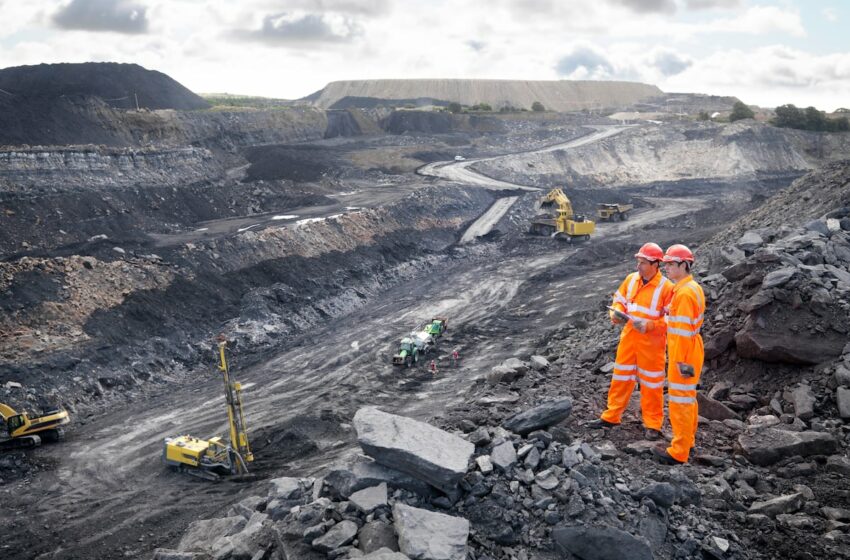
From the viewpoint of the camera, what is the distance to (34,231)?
2111cm

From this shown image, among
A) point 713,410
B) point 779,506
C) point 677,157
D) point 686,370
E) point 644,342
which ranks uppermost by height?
point 677,157

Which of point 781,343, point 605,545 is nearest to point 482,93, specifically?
point 781,343

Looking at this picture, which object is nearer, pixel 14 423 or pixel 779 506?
pixel 779 506

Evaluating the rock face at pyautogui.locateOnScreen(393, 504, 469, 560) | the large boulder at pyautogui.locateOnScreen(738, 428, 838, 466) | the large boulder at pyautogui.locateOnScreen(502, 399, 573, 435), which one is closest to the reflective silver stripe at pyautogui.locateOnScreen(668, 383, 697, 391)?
the large boulder at pyautogui.locateOnScreen(738, 428, 838, 466)

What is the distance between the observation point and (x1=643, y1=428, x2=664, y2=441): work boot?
6.82 meters

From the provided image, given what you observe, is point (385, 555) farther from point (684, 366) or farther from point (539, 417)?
point (684, 366)

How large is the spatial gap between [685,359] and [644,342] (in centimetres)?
61

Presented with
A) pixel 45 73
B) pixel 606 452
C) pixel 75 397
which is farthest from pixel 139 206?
pixel 45 73

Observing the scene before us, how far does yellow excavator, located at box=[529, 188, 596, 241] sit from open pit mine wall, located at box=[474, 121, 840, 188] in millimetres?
14427

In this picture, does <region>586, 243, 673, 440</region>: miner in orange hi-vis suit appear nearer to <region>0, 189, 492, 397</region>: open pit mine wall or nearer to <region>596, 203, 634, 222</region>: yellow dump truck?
<region>0, 189, 492, 397</region>: open pit mine wall

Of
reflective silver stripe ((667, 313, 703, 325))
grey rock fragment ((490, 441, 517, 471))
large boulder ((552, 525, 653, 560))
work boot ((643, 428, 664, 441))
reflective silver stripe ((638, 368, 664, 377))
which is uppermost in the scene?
reflective silver stripe ((667, 313, 703, 325))

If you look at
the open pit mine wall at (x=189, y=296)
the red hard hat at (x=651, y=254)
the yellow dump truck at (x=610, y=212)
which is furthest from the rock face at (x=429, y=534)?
the yellow dump truck at (x=610, y=212)

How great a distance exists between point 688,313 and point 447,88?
9577 centimetres

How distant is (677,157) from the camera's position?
52.8 metres
